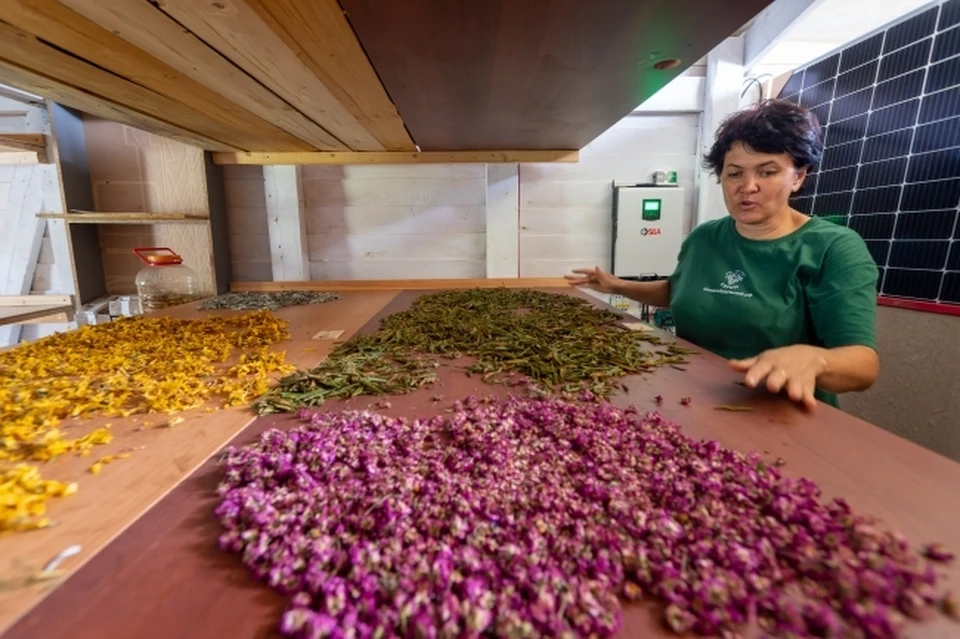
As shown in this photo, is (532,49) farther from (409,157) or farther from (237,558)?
(409,157)

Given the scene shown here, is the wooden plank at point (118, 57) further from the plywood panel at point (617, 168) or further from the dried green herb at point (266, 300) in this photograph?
the plywood panel at point (617, 168)

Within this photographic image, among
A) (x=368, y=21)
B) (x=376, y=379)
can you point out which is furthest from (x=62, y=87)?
(x=376, y=379)

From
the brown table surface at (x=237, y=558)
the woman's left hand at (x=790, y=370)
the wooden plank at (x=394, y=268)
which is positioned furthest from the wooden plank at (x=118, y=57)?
the woman's left hand at (x=790, y=370)

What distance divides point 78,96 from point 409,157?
1535 millimetres

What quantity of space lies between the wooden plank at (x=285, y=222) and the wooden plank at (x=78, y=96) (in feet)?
2.98

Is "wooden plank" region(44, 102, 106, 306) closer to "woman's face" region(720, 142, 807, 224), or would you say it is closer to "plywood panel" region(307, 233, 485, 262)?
"plywood panel" region(307, 233, 485, 262)

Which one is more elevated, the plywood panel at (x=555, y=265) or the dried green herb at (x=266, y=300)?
the plywood panel at (x=555, y=265)

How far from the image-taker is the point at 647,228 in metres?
3.29

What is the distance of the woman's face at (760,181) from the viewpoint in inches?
56.8

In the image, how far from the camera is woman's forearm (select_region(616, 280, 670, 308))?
2.04 metres

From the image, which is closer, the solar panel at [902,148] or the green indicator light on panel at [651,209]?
the solar panel at [902,148]

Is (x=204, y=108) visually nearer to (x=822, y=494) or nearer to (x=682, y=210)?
(x=822, y=494)

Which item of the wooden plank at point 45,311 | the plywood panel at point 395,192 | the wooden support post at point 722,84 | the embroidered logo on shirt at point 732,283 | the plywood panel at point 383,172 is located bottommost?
the wooden plank at point 45,311

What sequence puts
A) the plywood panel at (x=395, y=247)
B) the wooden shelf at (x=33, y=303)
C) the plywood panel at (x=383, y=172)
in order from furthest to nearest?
the plywood panel at (x=395, y=247), the plywood panel at (x=383, y=172), the wooden shelf at (x=33, y=303)
